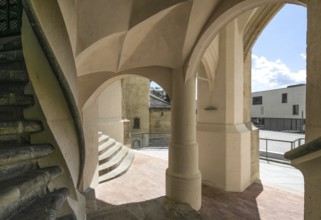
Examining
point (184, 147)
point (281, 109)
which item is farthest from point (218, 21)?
point (281, 109)

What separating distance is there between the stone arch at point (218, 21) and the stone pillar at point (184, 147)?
0.29 m

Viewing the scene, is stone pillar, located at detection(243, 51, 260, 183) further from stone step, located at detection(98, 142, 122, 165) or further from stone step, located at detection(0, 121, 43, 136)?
stone step, located at detection(0, 121, 43, 136)

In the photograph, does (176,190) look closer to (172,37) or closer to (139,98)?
(172,37)

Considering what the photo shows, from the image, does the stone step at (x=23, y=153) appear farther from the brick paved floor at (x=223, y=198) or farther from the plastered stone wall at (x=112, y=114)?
the plastered stone wall at (x=112, y=114)

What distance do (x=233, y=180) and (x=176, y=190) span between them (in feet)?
7.50

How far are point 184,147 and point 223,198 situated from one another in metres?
2.12

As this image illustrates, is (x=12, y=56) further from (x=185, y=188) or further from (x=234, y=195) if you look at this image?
(x=234, y=195)

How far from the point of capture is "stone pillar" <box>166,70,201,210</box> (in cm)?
406

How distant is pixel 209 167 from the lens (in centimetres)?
585

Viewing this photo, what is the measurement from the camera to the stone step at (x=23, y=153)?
1195 millimetres

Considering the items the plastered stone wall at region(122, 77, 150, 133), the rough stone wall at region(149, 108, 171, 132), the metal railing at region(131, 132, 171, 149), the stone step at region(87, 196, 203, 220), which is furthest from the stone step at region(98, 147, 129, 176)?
the rough stone wall at region(149, 108, 171, 132)

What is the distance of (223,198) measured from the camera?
506 centimetres

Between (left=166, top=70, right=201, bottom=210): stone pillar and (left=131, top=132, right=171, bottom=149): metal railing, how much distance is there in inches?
426

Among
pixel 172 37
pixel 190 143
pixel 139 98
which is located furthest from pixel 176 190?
pixel 139 98
